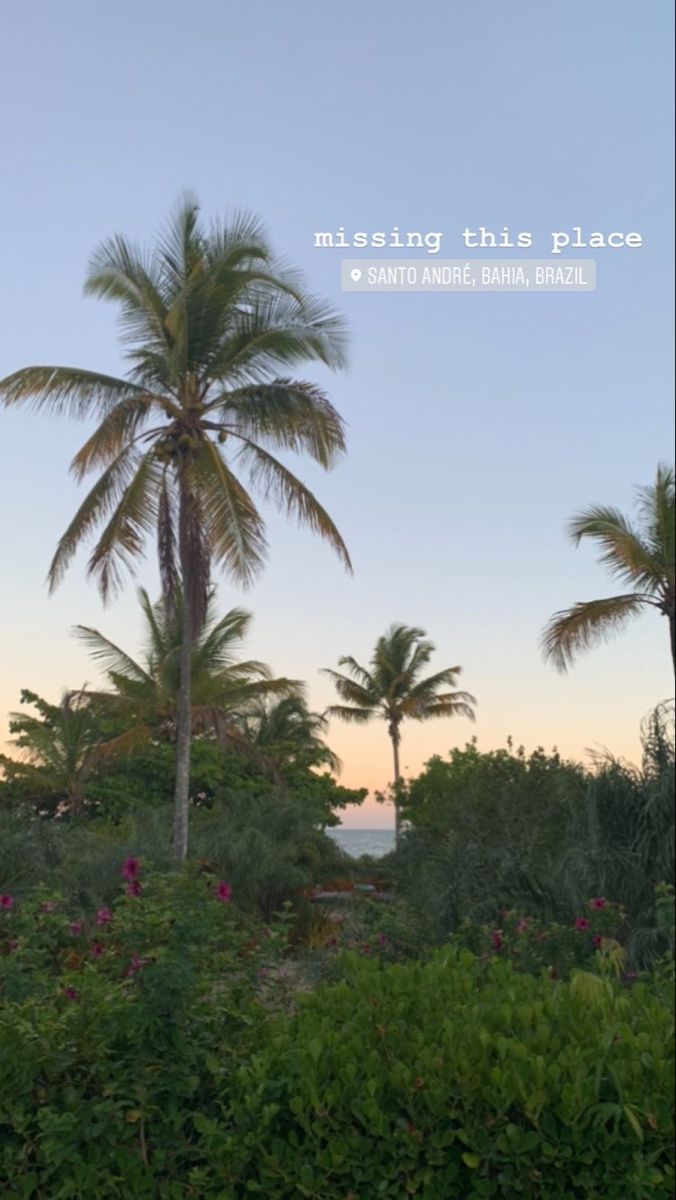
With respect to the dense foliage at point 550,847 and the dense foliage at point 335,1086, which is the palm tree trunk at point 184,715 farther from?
the dense foliage at point 335,1086

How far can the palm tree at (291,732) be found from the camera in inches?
1406

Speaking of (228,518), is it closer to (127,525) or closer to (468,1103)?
(127,525)

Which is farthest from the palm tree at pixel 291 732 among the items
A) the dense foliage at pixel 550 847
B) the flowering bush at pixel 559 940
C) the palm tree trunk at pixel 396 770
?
the flowering bush at pixel 559 940

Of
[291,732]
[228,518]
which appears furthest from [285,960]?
[291,732]

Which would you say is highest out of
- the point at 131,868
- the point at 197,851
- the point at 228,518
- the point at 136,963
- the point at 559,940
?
the point at 228,518

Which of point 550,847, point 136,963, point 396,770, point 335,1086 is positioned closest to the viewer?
point 335,1086

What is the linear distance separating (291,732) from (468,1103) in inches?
1349

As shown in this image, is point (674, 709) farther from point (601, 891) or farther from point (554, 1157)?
point (601, 891)

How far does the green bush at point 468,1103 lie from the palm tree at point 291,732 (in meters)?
31.2

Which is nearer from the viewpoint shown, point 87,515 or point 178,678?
point 87,515

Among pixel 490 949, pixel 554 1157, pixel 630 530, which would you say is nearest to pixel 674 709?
pixel 554 1157

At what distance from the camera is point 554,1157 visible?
353 cm

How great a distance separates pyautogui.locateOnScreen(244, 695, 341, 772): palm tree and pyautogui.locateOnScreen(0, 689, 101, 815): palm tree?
507 cm

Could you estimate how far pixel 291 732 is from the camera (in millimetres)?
37688
